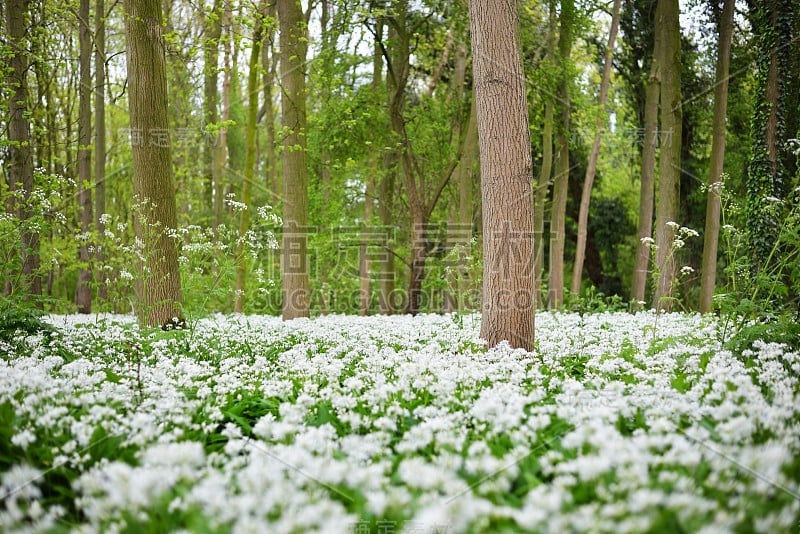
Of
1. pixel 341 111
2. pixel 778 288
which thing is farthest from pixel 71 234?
pixel 778 288

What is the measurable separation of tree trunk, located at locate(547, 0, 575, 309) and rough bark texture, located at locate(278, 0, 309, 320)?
7.60 meters

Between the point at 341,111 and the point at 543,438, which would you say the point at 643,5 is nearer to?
the point at 341,111

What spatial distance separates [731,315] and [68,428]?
694 centimetres

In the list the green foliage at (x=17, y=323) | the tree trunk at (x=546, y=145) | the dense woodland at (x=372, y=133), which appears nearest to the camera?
the green foliage at (x=17, y=323)

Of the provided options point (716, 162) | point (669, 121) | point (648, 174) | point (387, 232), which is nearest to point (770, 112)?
point (716, 162)

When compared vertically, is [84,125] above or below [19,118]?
above

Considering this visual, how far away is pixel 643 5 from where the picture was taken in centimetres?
1939

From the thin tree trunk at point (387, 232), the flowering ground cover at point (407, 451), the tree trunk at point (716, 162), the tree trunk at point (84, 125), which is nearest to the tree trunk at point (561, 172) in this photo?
the tree trunk at point (716, 162)

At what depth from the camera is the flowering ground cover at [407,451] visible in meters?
2.44

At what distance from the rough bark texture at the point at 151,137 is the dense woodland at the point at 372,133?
33 millimetres

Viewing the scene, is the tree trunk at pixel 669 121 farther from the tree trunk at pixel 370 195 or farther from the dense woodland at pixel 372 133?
the tree trunk at pixel 370 195

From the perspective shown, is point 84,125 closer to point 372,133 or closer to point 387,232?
point 372,133

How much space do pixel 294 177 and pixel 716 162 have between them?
10336 mm

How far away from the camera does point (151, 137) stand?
931cm
